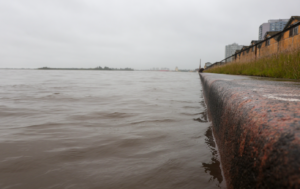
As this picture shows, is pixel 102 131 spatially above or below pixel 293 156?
below

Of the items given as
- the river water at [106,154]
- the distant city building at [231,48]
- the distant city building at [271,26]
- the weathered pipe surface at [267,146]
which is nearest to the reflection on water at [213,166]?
the river water at [106,154]

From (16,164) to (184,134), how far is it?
180cm

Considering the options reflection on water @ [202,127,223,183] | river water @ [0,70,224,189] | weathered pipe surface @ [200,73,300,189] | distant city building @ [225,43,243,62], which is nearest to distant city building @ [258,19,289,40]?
distant city building @ [225,43,243,62]

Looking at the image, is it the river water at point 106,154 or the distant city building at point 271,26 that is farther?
the distant city building at point 271,26

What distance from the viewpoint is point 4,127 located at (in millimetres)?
2732

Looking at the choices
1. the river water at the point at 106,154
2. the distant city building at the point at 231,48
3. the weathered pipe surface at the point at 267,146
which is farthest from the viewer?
the distant city building at the point at 231,48

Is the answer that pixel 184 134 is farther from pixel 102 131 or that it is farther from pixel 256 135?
pixel 256 135

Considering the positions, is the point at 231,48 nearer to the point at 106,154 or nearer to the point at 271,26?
the point at 271,26

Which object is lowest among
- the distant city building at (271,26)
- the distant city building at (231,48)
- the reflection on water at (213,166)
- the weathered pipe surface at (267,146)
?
the reflection on water at (213,166)

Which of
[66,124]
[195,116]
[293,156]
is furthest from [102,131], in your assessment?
[293,156]

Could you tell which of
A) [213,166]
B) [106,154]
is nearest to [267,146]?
[213,166]

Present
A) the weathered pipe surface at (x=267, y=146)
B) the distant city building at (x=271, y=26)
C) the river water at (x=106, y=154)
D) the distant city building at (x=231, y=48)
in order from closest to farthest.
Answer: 1. the weathered pipe surface at (x=267, y=146)
2. the river water at (x=106, y=154)
3. the distant city building at (x=271, y=26)
4. the distant city building at (x=231, y=48)

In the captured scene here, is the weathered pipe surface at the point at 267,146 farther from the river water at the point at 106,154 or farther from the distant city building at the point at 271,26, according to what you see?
the distant city building at the point at 271,26

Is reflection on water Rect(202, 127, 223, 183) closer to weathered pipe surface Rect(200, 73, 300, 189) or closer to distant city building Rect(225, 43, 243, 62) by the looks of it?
weathered pipe surface Rect(200, 73, 300, 189)
